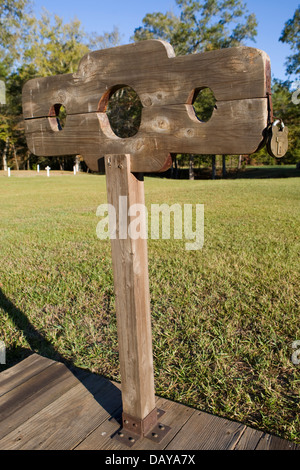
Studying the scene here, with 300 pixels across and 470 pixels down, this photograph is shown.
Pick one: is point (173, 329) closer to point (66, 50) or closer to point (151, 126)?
point (151, 126)

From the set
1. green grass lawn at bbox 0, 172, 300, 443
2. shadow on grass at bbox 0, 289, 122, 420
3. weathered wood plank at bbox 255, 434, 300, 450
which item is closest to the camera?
weathered wood plank at bbox 255, 434, 300, 450

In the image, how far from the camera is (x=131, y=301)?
5.71 feet

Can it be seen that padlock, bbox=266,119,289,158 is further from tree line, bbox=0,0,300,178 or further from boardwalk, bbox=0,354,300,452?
tree line, bbox=0,0,300,178

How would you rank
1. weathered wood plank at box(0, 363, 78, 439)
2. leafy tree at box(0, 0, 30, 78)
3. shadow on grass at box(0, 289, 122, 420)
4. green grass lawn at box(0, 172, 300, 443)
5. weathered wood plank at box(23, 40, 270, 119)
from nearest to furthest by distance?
weathered wood plank at box(23, 40, 270, 119) → weathered wood plank at box(0, 363, 78, 439) → shadow on grass at box(0, 289, 122, 420) → green grass lawn at box(0, 172, 300, 443) → leafy tree at box(0, 0, 30, 78)

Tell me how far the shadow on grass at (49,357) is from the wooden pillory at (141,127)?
10.6 inches

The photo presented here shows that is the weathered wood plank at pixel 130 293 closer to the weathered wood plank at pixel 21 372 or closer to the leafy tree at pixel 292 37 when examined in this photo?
the weathered wood plank at pixel 21 372

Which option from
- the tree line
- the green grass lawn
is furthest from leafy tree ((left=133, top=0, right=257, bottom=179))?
the green grass lawn

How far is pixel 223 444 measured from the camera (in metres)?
1.80

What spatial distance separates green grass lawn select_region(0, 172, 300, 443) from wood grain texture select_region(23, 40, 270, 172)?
1641 mm

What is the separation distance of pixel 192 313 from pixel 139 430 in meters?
1.69

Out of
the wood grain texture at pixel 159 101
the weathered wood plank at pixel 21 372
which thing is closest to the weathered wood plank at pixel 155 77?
the wood grain texture at pixel 159 101

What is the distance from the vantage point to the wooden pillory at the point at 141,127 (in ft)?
4.42

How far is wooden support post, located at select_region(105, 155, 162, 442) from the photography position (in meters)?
1.66

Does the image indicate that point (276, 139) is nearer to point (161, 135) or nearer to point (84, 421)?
point (161, 135)
